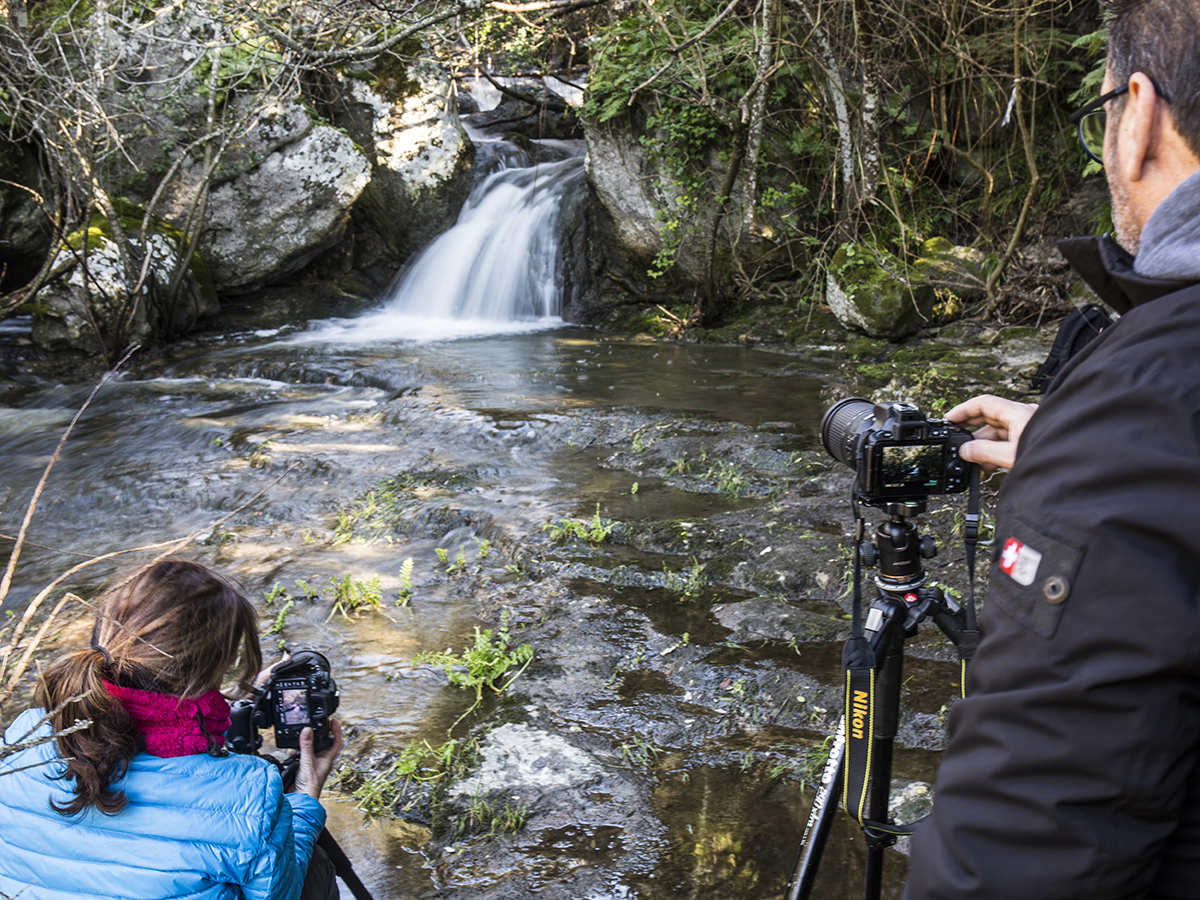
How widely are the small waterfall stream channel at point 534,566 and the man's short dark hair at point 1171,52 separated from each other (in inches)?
66.8

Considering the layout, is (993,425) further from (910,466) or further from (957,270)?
(957,270)

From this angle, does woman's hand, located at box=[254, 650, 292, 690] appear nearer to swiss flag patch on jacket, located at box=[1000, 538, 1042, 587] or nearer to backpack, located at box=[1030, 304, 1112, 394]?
swiss flag patch on jacket, located at box=[1000, 538, 1042, 587]

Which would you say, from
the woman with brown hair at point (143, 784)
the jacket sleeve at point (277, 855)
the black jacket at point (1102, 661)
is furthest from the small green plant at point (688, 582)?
the black jacket at point (1102, 661)

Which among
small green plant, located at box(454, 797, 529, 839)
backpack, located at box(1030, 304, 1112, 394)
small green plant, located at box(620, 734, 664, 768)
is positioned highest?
backpack, located at box(1030, 304, 1112, 394)

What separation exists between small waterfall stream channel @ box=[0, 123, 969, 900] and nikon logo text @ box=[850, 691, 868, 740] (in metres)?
0.79

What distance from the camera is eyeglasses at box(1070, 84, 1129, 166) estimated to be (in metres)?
1.11

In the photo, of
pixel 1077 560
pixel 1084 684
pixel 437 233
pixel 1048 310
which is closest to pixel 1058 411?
pixel 1077 560

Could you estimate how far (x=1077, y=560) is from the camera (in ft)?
2.90

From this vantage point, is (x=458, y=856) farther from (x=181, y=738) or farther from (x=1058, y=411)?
(x=1058, y=411)

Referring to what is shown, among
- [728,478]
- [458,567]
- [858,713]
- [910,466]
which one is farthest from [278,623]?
[910,466]

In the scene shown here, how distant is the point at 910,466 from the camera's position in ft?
6.15

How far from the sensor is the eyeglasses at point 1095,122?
1.11 metres

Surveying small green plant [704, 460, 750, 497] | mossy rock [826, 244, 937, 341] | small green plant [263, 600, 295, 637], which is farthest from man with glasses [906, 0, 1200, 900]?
mossy rock [826, 244, 937, 341]

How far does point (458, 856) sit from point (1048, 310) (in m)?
8.40
